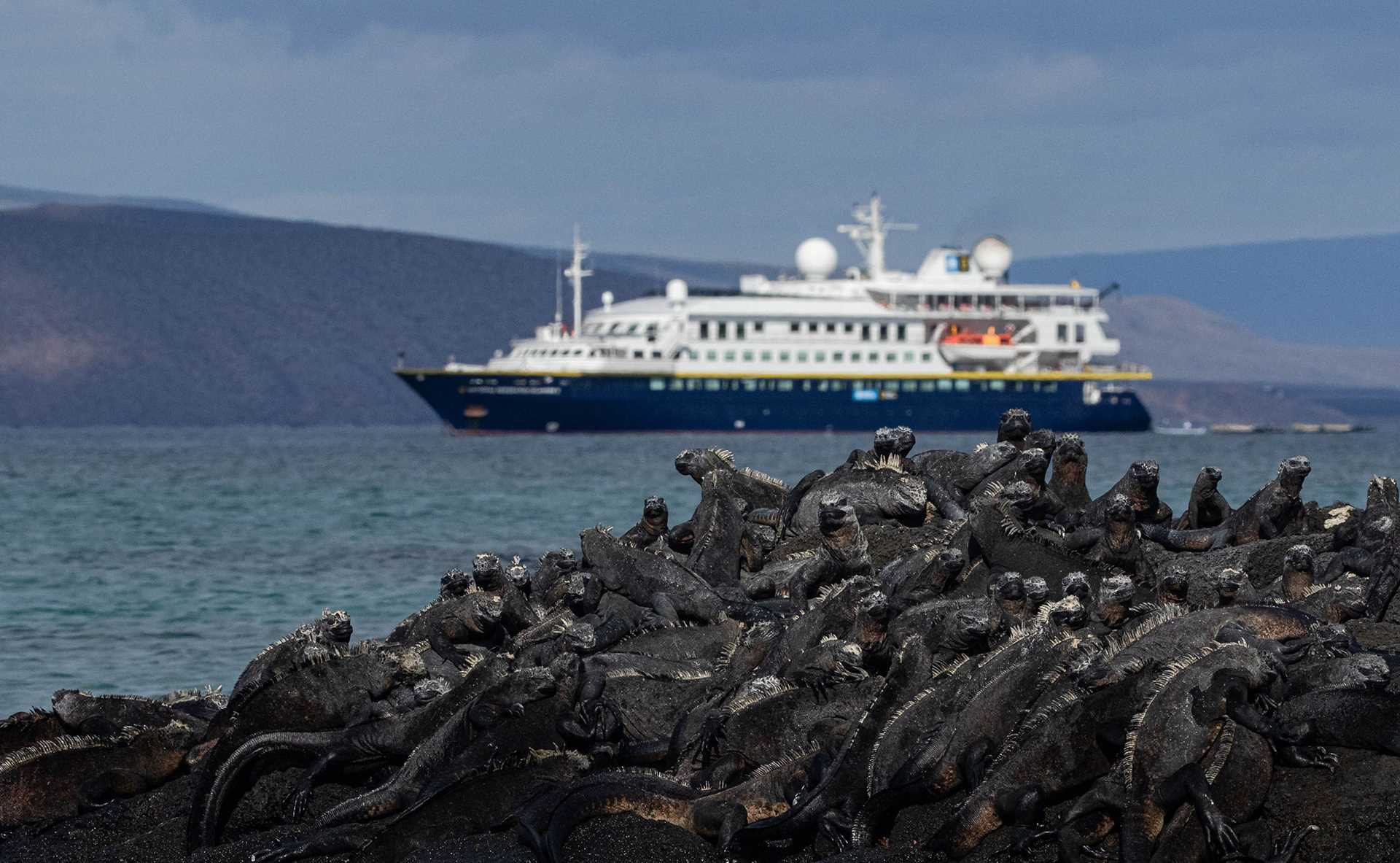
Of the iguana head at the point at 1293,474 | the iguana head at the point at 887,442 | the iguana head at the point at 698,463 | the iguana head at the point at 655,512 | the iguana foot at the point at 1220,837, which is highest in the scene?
the iguana head at the point at 887,442

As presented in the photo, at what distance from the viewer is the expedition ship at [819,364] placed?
11338cm

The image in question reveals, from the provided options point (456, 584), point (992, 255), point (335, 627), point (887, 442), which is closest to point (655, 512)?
point (887, 442)

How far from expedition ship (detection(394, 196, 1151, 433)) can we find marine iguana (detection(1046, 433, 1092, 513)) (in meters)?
96.2

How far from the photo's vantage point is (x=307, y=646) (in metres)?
12.4

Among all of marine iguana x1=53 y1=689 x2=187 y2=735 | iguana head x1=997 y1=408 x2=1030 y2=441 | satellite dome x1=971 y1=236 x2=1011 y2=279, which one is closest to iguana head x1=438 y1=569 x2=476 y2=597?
marine iguana x1=53 y1=689 x2=187 y2=735

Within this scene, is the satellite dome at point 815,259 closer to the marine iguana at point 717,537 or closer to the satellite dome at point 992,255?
the satellite dome at point 992,255

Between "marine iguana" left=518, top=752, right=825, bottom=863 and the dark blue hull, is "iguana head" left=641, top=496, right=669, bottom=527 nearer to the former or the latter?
"marine iguana" left=518, top=752, right=825, bottom=863

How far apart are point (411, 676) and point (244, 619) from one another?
15.4 m

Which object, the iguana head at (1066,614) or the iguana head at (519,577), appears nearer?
the iguana head at (1066,614)

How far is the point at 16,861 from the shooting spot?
11.4 meters

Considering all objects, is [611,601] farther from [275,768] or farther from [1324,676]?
[1324,676]

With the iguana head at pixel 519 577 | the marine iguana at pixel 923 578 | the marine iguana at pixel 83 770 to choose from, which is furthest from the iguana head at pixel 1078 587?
the marine iguana at pixel 83 770

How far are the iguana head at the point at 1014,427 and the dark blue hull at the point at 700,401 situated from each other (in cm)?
9561

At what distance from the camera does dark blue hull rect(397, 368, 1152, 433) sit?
113 m
